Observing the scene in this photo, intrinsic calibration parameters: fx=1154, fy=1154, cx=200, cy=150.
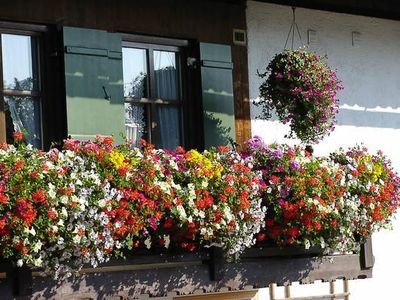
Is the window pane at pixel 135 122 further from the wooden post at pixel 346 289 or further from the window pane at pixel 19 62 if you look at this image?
the wooden post at pixel 346 289

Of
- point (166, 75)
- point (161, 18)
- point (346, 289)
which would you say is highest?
point (161, 18)

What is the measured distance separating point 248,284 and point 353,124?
2868 millimetres

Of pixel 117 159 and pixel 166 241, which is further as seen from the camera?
pixel 166 241

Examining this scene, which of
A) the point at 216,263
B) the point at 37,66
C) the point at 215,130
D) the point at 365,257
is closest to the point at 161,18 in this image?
the point at 215,130

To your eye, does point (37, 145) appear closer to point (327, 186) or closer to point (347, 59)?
point (327, 186)

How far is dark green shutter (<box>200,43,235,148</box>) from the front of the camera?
32.4 feet

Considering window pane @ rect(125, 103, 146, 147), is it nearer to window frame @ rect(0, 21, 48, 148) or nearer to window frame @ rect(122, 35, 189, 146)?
window frame @ rect(122, 35, 189, 146)

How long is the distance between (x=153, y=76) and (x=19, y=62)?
4.07ft

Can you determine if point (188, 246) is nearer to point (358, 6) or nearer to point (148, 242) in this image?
point (148, 242)

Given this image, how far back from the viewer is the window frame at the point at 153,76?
9.70 metres

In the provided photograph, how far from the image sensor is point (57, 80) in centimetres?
916

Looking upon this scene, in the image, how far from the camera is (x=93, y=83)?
9.20m

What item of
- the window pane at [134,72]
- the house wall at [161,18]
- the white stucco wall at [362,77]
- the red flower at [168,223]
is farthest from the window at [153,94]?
the red flower at [168,223]

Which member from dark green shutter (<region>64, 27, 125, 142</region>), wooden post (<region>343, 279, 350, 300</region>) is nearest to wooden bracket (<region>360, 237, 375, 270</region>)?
Result: wooden post (<region>343, 279, 350, 300</region>)
